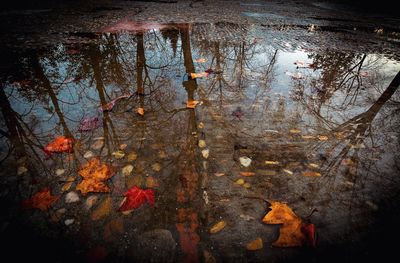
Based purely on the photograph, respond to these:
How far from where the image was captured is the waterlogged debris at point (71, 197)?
143 cm

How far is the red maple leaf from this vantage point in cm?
142

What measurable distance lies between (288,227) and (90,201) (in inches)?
49.5

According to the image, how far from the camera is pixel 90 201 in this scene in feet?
4.70

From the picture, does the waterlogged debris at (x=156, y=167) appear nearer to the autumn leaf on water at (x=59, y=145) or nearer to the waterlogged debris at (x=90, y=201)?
the waterlogged debris at (x=90, y=201)

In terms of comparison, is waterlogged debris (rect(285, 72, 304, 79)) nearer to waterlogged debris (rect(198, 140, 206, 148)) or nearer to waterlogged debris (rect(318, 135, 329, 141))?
waterlogged debris (rect(318, 135, 329, 141))

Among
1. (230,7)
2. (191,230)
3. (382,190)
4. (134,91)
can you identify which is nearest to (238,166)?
(191,230)

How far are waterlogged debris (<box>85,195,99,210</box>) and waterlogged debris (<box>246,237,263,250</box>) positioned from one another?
989 millimetres

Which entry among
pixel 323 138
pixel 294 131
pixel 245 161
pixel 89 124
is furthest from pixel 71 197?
pixel 323 138

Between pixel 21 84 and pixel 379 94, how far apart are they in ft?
15.0

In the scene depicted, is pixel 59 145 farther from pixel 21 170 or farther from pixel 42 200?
pixel 42 200

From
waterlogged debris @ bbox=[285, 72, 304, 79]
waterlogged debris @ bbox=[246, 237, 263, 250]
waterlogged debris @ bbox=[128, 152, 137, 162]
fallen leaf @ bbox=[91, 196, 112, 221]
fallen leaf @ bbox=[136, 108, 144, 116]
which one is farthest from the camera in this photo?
waterlogged debris @ bbox=[285, 72, 304, 79]

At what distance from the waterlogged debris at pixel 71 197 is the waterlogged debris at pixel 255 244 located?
1.11m

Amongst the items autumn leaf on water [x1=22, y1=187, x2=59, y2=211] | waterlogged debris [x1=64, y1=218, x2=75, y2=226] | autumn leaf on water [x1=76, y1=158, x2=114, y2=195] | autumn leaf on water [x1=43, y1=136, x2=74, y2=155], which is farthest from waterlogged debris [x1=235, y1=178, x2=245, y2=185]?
autumn leaf on water [x1=43, y1=136, x2=74, y2=155]

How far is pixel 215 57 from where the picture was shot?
3.71 meters
